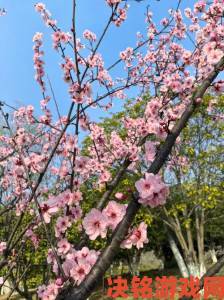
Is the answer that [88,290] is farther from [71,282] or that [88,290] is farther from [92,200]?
[92,200]

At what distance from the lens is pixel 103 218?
2.50 metres

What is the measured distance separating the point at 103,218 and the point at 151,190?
47 cm

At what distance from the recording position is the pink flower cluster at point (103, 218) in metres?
2.45

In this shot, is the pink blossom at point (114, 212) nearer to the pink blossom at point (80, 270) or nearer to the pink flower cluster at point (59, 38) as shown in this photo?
the pink blossom at point (80, 270)

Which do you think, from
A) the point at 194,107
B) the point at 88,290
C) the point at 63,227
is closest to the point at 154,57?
the point at 63,227

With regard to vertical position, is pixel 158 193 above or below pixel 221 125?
below

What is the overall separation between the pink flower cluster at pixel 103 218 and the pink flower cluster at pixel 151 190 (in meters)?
0.22

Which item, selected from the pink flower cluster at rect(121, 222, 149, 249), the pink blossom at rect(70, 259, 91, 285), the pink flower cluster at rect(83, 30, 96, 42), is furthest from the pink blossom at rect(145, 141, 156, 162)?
the pink flower cluster at rect(83, 30, 96, 42)

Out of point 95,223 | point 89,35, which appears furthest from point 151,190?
point 89,35

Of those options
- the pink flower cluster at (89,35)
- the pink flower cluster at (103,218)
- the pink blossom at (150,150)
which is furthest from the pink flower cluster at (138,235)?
the pink flower cluster at (89,35)

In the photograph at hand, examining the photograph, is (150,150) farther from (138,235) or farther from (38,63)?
(38,63)

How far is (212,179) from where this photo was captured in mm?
19234

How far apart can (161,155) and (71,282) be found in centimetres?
89

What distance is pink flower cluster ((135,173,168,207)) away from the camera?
6.73 feet
